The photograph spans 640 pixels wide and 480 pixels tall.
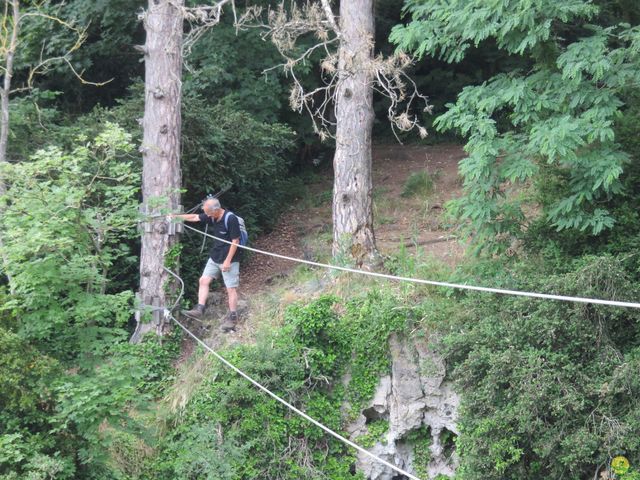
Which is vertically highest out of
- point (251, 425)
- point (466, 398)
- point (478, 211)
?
point (478, 211)

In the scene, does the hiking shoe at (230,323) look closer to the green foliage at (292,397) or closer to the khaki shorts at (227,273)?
the khaki shorts at (227,273)

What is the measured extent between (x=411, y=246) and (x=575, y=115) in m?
3.98

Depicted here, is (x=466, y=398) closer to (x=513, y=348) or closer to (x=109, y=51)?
(x=513, y=348)

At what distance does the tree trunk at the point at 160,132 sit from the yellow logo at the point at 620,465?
20.9ft

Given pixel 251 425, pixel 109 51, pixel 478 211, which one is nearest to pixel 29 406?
pixel 251 425

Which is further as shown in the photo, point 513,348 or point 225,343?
point 225,343

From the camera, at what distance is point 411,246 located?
1341cm

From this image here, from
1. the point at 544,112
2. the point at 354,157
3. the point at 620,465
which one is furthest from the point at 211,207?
the point at 620,465

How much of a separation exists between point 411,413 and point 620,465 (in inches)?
109

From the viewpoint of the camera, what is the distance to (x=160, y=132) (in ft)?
39.8

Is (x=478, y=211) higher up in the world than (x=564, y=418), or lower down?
higher up

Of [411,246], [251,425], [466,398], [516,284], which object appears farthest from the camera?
[411,246]

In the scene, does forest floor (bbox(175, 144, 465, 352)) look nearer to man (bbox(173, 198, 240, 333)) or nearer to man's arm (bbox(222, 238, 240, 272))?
man (bbox(173, 198, 240, 333))

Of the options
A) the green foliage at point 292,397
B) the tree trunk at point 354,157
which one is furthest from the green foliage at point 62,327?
the tree trunk at point 354,157
